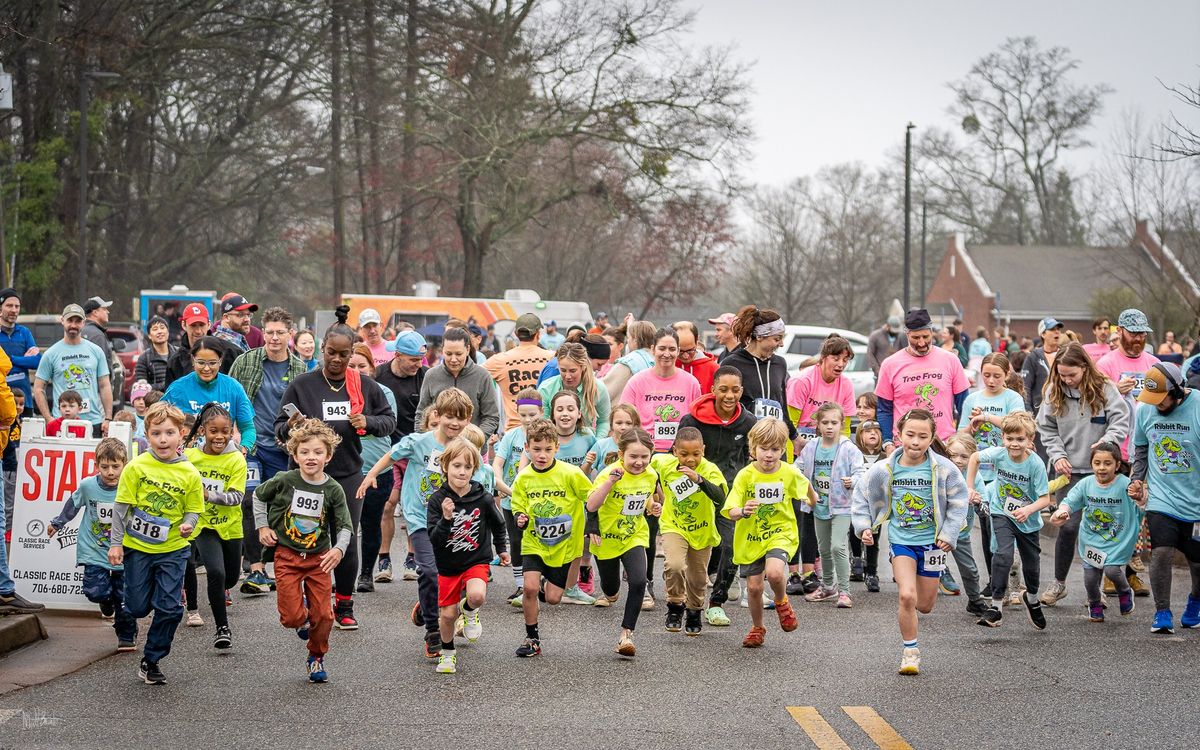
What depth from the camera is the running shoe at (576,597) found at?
1036cm

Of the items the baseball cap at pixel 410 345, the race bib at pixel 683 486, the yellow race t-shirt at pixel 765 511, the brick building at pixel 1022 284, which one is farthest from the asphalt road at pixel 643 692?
the brick building at pixel 1022 284

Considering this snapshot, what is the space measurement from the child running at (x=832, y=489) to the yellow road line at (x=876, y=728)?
3.40 meters

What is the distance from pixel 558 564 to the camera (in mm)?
8391

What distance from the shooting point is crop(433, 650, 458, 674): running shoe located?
7.75m

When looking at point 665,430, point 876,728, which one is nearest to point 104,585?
point 665,430

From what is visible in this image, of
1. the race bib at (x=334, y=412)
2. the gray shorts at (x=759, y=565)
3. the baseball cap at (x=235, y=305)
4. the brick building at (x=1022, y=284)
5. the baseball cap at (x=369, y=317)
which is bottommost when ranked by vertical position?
the gray shorts at (x=759, y=565)

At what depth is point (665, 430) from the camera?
33.7ft

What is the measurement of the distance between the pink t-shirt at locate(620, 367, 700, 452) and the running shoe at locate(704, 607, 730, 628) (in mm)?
1342

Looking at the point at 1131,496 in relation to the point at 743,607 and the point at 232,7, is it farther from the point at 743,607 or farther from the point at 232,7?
the point at 232,7

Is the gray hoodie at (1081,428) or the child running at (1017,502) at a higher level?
the gray hoodie at (1081,428)

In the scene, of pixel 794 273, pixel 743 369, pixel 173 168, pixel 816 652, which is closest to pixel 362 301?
pixel 173 168

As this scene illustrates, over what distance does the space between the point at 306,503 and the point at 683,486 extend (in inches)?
96.6

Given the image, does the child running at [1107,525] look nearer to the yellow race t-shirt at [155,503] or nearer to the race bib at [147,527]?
the yellow race t-shirt at [155,503]

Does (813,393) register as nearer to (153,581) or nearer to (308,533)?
(308,533)
